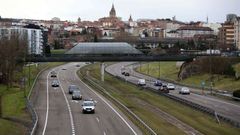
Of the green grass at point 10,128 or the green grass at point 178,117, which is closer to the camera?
the green grass at point 10,128

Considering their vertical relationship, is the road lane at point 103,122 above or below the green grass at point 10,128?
below

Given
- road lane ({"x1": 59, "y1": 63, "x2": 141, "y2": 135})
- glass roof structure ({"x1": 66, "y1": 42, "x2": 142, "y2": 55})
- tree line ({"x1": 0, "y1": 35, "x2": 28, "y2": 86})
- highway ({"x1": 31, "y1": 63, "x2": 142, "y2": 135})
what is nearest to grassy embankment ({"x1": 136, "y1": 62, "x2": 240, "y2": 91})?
glass roof structure ({"x1": 66, "y1": 42, "x2": 142, "y2": 55})

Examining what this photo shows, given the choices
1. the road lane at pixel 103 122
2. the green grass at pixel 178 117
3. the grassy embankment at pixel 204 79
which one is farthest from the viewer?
the grassy embankment at pixel 204 79

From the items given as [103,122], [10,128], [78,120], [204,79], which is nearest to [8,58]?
[204,79]

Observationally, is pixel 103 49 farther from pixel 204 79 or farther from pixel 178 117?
pixel 178 117

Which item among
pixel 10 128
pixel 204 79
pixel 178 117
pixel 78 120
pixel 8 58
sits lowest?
pixel 204 79

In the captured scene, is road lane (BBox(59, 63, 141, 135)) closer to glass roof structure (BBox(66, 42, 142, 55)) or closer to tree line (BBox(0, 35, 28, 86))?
tree line (BBox(0, 35, 28, 86))

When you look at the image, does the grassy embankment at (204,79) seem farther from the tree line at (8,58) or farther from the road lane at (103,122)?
the road lane at (103,122)

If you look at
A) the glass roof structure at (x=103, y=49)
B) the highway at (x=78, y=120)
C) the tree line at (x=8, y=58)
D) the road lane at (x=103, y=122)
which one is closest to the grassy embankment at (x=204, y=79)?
the glass roof structure at (x=103, y=49)

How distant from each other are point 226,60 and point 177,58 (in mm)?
11096

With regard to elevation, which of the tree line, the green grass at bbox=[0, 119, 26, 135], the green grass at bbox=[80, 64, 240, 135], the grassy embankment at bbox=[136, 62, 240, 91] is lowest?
the grassy embankment at bbox=[136, 62, 240, 91]

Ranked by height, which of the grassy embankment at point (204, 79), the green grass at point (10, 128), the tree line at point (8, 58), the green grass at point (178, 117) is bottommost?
the grassy embankment at point (204, 79)

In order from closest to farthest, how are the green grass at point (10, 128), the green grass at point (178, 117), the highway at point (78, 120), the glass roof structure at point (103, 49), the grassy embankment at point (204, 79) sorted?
the green grass at point (10, 128), the highway at point (78, 120), the green grass at point (178, 117), the grassy embankment at point (204, 79), the glass roof structure at point (103, 49)

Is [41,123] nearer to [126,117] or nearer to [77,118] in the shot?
[77,118]
